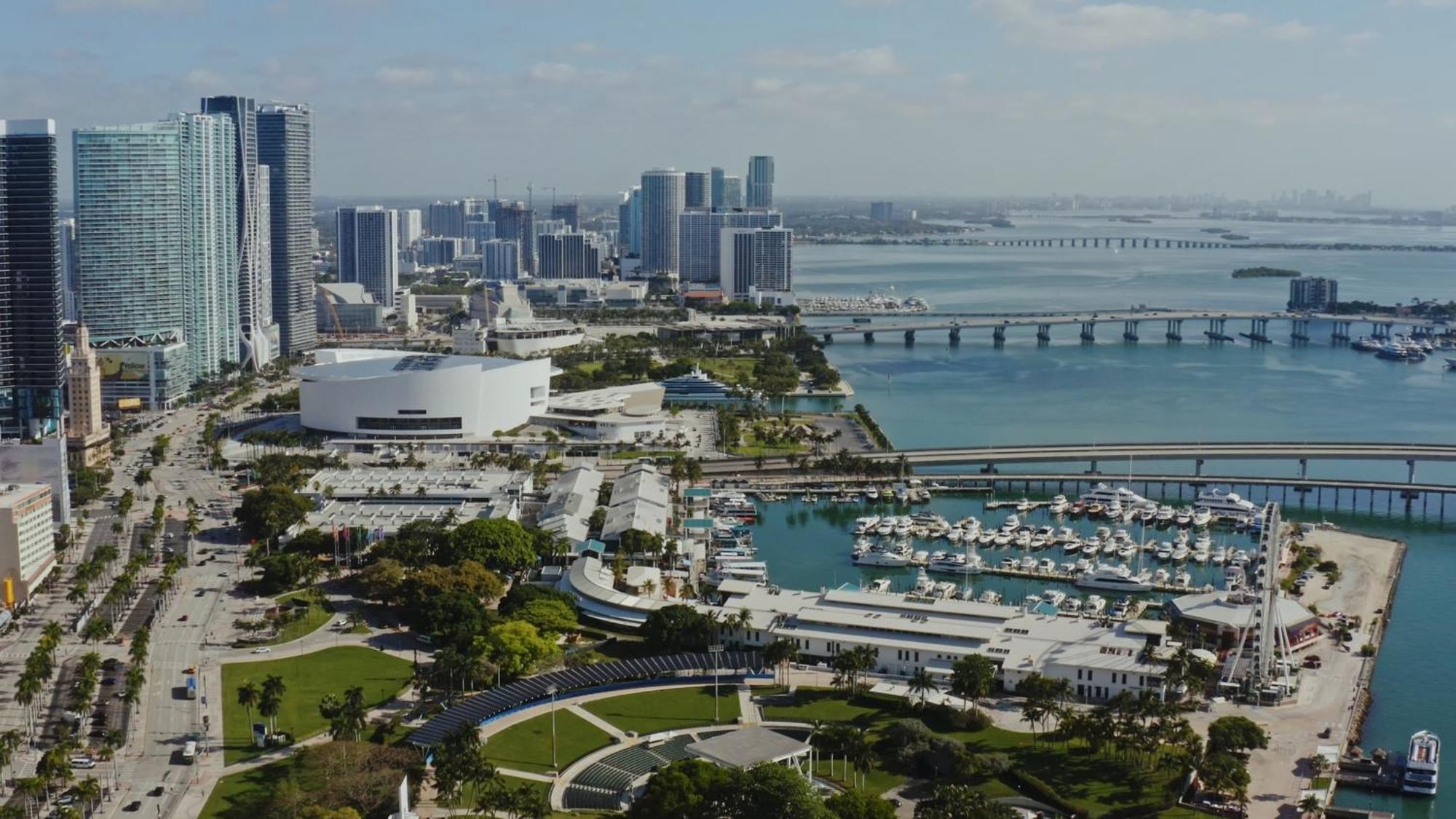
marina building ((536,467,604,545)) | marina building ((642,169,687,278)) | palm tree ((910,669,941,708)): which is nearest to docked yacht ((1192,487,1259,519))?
marina building ((536,467,604,545))

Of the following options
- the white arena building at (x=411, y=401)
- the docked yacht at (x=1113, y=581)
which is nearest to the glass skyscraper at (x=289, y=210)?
the white arena building at (x=411, y=401)

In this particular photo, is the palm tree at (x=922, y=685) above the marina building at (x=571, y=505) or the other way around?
the other way around

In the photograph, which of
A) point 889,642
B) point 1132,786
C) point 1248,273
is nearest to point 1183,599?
point 889,642

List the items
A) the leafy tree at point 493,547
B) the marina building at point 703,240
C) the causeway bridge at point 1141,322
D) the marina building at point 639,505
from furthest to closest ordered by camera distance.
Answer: the marina building at point 703,240
the causeway bridge at point 1141,322
the marina building at point 639,505
the leafy tree at point 493,547

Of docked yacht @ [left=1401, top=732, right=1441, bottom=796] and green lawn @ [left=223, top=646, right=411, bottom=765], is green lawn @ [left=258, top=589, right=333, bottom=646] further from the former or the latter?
docked yacht @ [left=1401, top=732, right=1441, bottom=796]

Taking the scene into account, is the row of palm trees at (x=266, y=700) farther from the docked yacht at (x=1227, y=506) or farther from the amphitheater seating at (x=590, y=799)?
the docked yacht at (x=1227, y=506)

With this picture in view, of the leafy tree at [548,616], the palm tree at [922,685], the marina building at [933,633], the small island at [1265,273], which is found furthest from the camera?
the small island at [1265,273]
